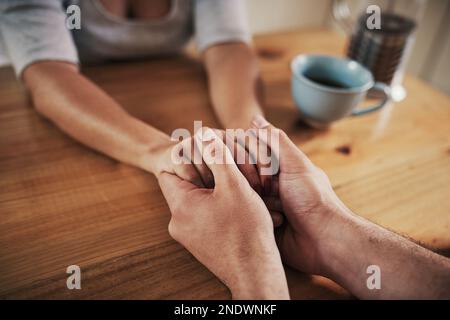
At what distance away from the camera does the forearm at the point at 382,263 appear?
375mm

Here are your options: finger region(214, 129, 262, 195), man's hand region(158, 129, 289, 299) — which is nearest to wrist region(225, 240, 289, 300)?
man's hand region(158, 129, 289, 299)

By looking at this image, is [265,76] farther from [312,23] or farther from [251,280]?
[312,23]

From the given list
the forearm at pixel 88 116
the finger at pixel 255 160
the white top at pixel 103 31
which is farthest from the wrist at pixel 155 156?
the white top at pixel 103 31

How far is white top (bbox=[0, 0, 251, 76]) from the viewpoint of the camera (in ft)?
1.89

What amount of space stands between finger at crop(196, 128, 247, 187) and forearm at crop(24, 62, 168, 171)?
0.31 feet

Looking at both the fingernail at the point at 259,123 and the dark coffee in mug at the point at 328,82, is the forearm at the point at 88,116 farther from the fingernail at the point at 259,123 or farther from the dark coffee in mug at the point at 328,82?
the dark coffee in mug at the point at 328,82

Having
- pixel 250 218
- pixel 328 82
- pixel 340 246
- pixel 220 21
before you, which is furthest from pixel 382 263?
pixel 220 21

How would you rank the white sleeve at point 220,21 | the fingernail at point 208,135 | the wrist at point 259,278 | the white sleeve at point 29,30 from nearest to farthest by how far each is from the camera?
the wrist at point 259,278 → the fingernail at point 208,135 → the white sleeve at point 29,30 → the white sleeve at point 220,21

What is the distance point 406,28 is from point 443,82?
56 cm

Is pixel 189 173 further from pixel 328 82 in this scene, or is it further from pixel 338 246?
pixel 328 82

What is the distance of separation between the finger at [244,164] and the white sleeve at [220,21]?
0.30 metres
